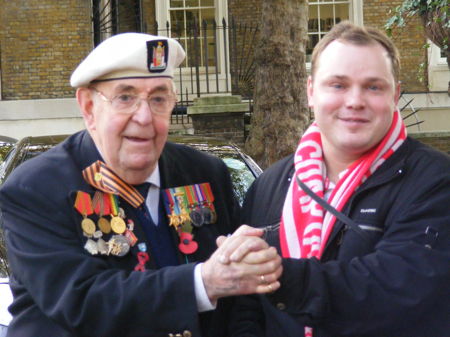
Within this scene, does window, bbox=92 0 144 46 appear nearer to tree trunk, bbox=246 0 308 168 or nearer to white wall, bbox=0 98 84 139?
white wall, bbox=0 98 84 139

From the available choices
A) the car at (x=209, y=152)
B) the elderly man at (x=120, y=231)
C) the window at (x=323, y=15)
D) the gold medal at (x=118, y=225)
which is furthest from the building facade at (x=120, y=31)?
the gold medal at (x=118, y=225)

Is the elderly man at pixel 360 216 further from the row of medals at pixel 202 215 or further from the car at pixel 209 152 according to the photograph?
the car at pixel 209 152

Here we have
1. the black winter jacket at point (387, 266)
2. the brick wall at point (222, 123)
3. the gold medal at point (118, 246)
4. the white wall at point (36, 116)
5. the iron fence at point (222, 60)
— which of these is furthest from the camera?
the iron fence at point (222, 60)

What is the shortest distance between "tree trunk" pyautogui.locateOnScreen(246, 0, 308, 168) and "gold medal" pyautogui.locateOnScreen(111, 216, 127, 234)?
6703 millimetres

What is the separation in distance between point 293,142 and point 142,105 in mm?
6805

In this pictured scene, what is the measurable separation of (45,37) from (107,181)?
13525mm

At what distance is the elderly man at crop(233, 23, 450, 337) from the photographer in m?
2.66

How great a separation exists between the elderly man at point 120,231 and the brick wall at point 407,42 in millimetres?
14359

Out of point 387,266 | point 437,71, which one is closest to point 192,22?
point 437,71

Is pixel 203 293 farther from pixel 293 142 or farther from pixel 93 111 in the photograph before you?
pixel 293 142

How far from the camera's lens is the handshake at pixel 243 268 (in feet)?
8.82

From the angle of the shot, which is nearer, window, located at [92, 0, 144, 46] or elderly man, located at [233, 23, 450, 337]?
elderly man, located at [233, 23, 450, 337]

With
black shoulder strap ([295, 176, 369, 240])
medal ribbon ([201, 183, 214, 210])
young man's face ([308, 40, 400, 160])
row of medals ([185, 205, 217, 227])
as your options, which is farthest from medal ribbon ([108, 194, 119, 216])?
young man's face ([308, 40, 400, 160])

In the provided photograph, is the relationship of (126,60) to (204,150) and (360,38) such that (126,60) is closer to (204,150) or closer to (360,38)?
(360,38)
